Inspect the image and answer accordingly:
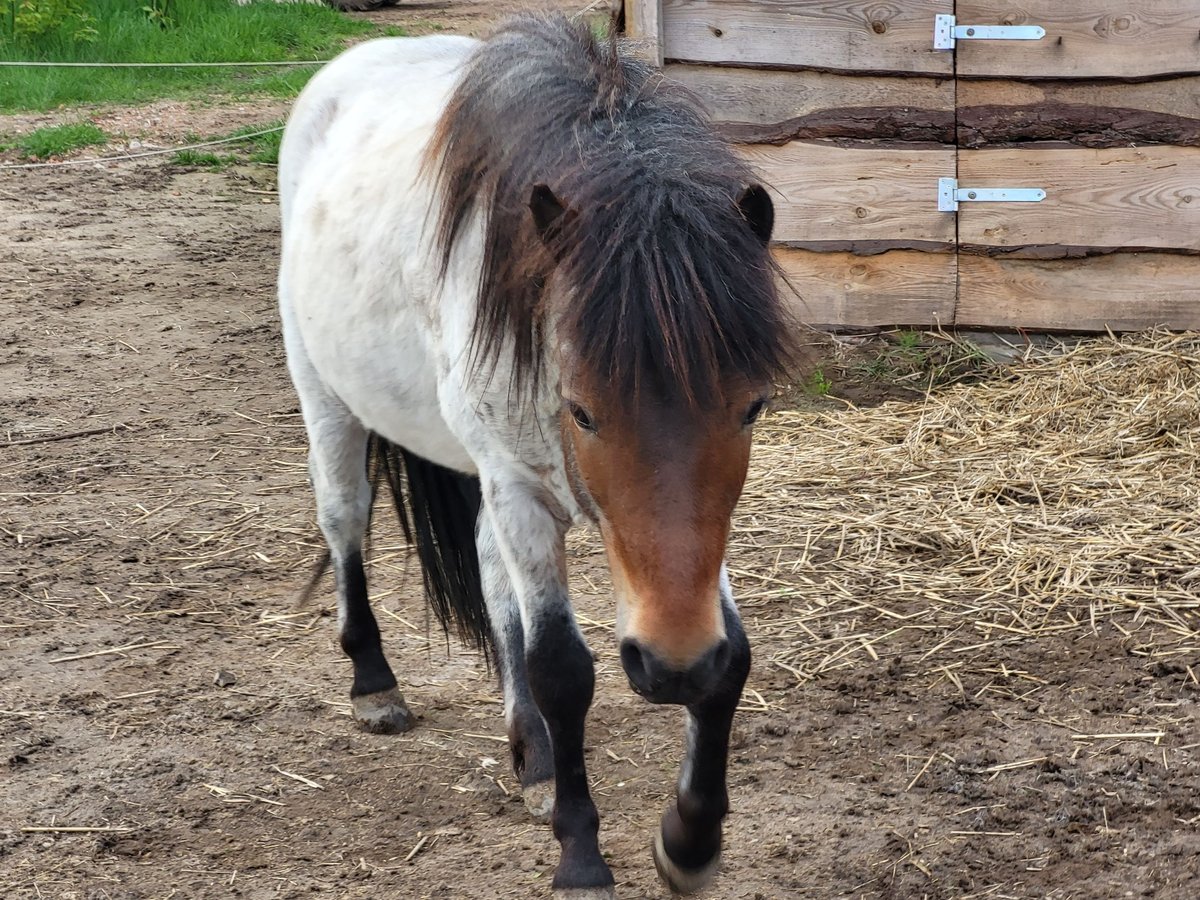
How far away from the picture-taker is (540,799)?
2871 mm

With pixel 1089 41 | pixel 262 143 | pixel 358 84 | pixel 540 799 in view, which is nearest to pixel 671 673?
pixel 540 799

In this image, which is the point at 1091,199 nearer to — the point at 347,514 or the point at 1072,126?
the point at 1072,126

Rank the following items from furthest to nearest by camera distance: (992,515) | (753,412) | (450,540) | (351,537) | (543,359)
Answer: (992,515) → (351,537) → (450,540) → (543,359) → (753,412)

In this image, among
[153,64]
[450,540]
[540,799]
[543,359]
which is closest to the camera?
[543,359]

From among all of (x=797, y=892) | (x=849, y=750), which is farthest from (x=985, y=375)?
(x=797, y=892)

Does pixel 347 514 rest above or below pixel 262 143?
below

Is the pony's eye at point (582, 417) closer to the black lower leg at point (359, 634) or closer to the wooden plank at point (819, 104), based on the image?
the black lower leg at point (359, 634)

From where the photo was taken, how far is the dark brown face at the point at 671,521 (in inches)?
77.8

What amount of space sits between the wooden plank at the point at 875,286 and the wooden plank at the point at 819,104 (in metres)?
0.47

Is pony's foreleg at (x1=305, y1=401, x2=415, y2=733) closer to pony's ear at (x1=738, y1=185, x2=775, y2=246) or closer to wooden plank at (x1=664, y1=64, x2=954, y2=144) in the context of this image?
pony's ear at (x1=738, y1=185, x2=775, y2=246)

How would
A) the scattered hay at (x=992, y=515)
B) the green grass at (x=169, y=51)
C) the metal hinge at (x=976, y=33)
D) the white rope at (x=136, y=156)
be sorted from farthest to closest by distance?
the green grass at (x=169, y=51)
the white rope at (x=136, y=156)
the metal hinge at (x=976, y=33)
the scattered hay at (x=992, y=515)

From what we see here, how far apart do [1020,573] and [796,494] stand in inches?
35.3

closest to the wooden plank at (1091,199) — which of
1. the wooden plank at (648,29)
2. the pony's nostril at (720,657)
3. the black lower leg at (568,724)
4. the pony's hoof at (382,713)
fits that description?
the wooden plank at (648,29)

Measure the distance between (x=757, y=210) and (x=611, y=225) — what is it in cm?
24
